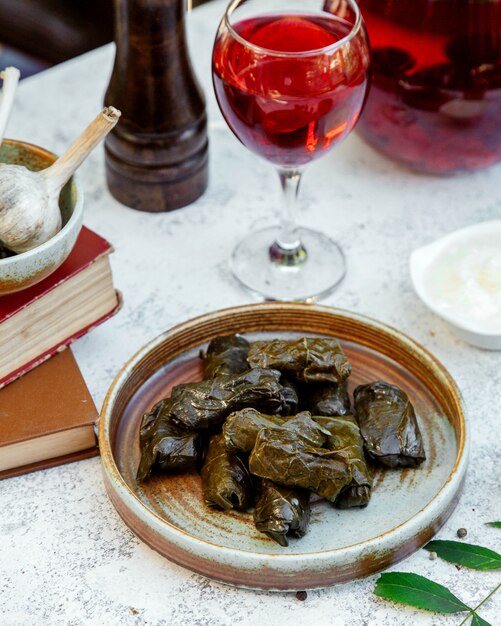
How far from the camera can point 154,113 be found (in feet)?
4.74

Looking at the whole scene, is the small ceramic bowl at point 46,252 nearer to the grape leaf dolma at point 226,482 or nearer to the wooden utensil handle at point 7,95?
the wooden utensil handle at point 7,95

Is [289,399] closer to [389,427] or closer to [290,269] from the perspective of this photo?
[389,427]

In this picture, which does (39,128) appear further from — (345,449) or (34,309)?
(345,449)

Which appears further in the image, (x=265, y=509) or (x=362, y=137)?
(x=362, y=137)

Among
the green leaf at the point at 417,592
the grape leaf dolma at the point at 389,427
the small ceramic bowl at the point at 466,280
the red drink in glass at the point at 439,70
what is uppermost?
the red drink in glass at the point at 439,70

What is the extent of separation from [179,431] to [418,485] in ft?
0.93

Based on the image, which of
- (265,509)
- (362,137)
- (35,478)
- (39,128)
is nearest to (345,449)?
(265,509)

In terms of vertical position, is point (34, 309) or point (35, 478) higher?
point (34, 309)

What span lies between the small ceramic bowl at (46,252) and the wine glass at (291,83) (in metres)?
0.25

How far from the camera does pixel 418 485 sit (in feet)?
3.63

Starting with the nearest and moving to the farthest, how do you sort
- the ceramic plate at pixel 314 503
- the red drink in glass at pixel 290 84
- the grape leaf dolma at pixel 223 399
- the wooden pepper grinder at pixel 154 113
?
the ceramic plate at pixel 314 503 → the grape leaf dolma at pixel 223 399 → the red drink in glass at pixel 290 84 → the wooden pepper grinder at pixel 154 113

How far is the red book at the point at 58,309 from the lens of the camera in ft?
3.87

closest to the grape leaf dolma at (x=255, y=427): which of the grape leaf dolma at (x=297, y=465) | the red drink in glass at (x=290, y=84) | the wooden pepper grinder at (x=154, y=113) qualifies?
the grape leaf dolma at (x=297, y=465)

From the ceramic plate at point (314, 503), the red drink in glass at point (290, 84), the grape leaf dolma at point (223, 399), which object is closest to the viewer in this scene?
the ceramic plate at point (314, 503)
